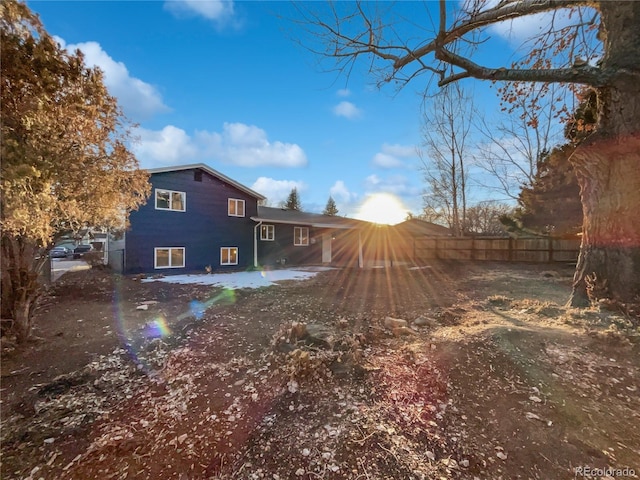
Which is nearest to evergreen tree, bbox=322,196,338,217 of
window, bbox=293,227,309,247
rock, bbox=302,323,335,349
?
window, bbox=293,227,309,247

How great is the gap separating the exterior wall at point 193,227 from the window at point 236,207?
0.69 feet

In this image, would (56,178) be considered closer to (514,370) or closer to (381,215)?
(514,370)

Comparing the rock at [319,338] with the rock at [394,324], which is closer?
the rock at [319,338]

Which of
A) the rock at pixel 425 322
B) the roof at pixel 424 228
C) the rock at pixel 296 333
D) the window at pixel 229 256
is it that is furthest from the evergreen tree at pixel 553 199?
the window at pixel 229 256

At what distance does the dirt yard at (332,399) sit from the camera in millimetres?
1955

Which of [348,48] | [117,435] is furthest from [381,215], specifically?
[117,435]

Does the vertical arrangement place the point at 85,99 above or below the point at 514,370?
above

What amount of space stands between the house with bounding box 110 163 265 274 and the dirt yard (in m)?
7.54

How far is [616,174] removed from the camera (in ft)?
14.0

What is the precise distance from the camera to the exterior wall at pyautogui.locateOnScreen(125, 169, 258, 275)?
471 inches

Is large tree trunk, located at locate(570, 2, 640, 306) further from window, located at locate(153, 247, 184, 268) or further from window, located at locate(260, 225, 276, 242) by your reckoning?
window, located at locate(260, 225, 276, 242)

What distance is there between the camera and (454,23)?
16.1 feet

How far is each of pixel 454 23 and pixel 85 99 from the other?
6076mm

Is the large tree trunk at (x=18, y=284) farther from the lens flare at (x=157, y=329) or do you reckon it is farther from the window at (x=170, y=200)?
the window at (x=170, y=200)
